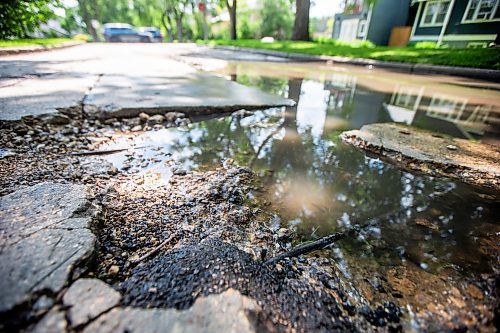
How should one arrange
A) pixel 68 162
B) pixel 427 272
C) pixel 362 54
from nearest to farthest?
pixel 427 272, pixel 68 162, pixel 362 54

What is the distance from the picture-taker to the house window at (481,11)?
12.9 metres

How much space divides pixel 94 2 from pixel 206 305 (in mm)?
41603

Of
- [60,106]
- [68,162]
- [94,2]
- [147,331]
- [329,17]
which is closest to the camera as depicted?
[147,331]

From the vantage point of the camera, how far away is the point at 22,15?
877 centimetres

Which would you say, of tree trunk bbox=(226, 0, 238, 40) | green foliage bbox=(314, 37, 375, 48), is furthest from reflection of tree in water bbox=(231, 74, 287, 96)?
tree trunk bbox=(226, 0, 238, 40)

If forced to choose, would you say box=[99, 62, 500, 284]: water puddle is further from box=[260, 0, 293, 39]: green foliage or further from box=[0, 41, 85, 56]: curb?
box=[260, 0, 293, 39]: green foliage

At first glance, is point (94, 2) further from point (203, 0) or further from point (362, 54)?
point (362, 54)

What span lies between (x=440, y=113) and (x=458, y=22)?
15648 millimetres

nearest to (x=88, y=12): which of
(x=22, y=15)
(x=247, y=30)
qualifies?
(x=247, y=30)

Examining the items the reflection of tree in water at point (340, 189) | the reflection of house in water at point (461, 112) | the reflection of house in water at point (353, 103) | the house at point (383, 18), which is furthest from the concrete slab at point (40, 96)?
the house at point (383, 18)

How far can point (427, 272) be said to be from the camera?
46.6 inches

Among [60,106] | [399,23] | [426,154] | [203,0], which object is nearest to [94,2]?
[203,0]

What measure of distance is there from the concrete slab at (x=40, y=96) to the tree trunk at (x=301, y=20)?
14.0m

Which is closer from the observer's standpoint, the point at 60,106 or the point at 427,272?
the point at 427,272
